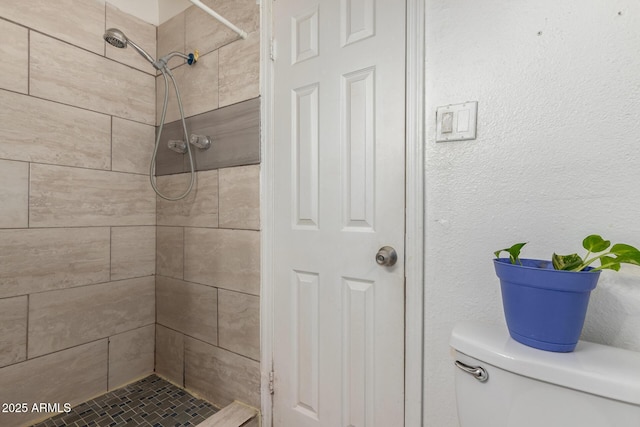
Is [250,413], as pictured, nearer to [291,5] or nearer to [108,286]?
[108,286]

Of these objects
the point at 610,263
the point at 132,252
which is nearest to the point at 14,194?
the point at 132,252

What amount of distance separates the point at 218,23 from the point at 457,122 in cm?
124

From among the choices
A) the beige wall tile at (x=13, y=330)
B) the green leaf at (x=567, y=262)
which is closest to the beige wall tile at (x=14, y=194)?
the beige wall tile at (x=13, y=330)

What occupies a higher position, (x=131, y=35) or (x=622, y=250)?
(x=131, y=35)

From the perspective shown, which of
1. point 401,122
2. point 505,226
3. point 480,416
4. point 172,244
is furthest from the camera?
point 172,244

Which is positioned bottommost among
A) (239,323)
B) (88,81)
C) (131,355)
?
(131,355)

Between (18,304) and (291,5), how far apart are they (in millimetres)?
1710

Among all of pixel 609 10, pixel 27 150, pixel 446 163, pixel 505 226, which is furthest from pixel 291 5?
pixel 27 150

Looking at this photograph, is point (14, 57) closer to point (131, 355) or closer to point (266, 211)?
point (266, 211)

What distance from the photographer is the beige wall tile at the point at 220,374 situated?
1329 mm

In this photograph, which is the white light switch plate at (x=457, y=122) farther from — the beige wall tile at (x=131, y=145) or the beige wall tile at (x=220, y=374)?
the beige wall tile at (x=131, y=145)

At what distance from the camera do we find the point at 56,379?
1365mm

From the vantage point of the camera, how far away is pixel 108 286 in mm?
1547

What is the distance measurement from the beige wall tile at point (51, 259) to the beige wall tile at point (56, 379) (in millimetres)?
321
